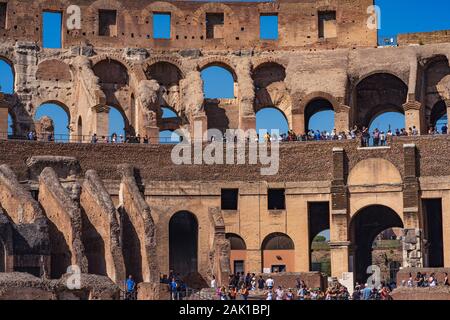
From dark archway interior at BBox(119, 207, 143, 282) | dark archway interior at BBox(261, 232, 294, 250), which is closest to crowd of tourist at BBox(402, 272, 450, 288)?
dark archway interior at BBox(261, 232, 294, 250)

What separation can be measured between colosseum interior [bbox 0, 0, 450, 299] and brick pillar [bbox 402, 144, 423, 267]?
7 centimetres

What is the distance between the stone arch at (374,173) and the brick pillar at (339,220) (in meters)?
0.61

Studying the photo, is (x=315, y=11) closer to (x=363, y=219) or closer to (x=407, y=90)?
(x=407, y=90)

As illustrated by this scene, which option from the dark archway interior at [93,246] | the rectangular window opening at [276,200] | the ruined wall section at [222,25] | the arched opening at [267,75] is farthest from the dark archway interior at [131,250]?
the arched opening at [267,75]

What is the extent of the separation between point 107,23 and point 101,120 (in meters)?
7.63

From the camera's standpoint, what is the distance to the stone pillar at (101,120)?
54.0m

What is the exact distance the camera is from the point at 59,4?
192 ft

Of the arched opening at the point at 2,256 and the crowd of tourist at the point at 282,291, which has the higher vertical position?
the arched opening at the point at 2,256

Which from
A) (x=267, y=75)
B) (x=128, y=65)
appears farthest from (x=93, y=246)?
(x=267, y=75)

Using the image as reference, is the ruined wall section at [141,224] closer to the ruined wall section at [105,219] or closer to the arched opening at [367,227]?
the ruined wall section at [105,219]

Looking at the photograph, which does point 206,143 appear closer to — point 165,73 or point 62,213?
point 165,73
